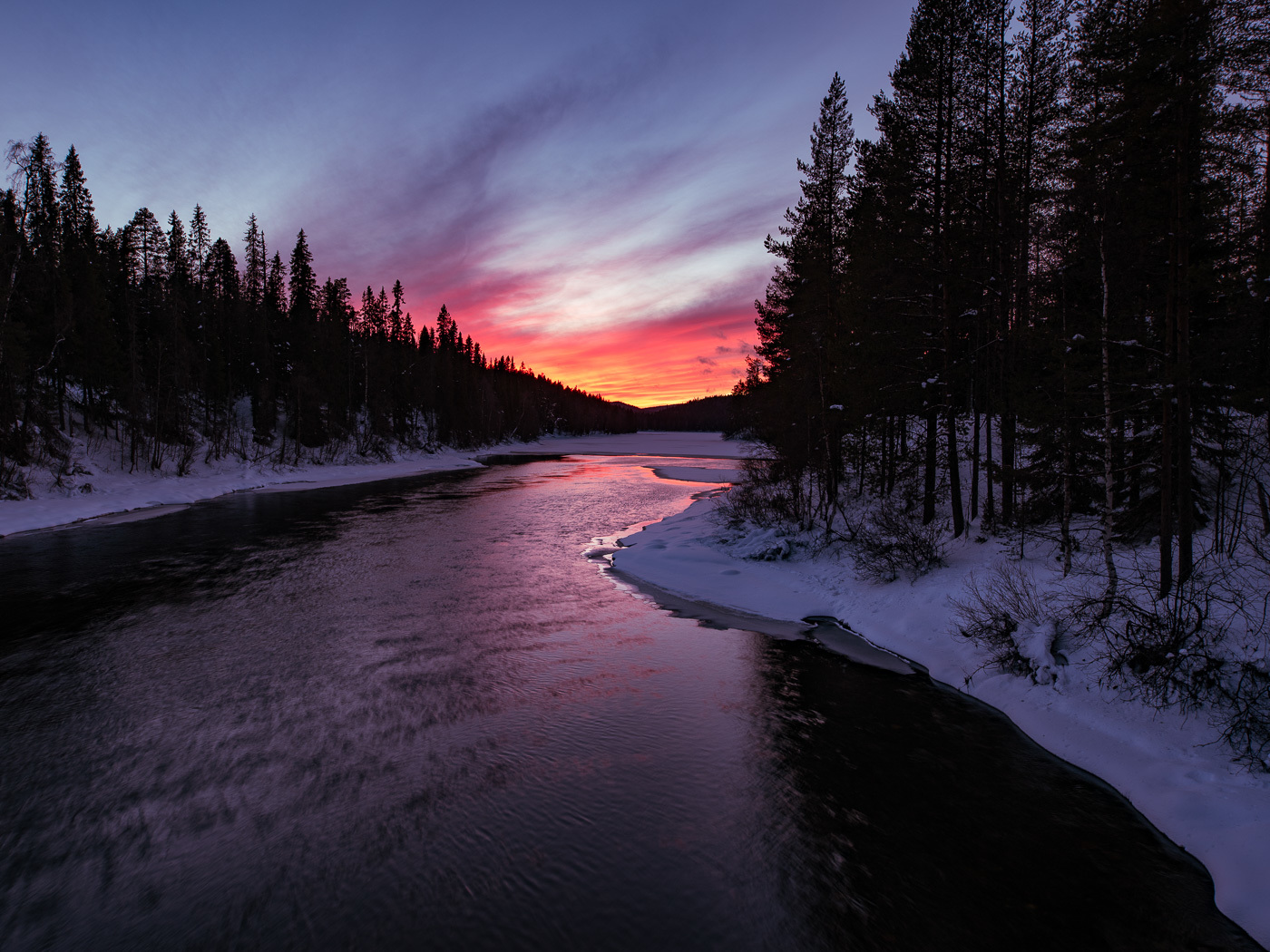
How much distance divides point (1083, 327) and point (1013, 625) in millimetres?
5394

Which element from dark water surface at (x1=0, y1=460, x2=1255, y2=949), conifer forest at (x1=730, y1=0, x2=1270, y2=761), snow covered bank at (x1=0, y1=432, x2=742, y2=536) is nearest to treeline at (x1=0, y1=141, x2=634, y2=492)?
snow covered bank at (x1=0, y1=432, x2=742, y2=536)

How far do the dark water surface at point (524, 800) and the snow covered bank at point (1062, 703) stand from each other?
0.98ft

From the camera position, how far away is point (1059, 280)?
1045cm

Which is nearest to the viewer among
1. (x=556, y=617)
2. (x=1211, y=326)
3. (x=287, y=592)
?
(x=1211, y=326)

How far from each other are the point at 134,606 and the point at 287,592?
2.91m

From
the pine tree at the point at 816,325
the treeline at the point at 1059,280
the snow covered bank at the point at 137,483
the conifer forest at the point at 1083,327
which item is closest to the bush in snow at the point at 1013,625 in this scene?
the conifer forest at the point at 1083,327

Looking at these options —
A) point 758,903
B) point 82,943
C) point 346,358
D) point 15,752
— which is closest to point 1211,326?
point 758,903

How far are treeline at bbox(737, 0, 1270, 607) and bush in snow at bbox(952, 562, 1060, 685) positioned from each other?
108cm

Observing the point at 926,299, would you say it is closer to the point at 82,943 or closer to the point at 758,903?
the point at 758,903

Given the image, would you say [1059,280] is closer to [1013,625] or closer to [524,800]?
[1013,625]

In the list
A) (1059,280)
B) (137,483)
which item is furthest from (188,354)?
(1059,280)

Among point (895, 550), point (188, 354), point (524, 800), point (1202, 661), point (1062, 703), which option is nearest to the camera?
point (524, 800)

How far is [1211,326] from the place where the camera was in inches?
448

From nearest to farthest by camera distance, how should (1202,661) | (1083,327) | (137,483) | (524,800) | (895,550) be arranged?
(524,800) < (1202,661) < (1083,327) < (895,550) < (137,483)
